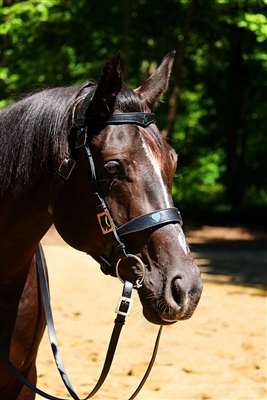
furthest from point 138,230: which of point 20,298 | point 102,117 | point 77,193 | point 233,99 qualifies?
point 233,99

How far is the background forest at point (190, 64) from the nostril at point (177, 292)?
785cm

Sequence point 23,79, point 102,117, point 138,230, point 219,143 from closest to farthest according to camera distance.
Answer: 1. point 138,230
2. point 102,117
3. point 23,79
4. point 219,143

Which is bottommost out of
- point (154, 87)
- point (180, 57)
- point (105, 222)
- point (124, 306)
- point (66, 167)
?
point (180, 57)

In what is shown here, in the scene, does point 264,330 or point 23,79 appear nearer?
point 264,330

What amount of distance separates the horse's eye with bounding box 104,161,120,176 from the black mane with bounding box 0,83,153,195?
245mm

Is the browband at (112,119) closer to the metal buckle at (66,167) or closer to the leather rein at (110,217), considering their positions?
the leather rein at (110,217)

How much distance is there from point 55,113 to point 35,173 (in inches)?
11.2

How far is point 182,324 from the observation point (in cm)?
667

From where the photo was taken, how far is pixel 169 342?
6.00 metres

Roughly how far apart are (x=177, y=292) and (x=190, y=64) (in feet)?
51.9

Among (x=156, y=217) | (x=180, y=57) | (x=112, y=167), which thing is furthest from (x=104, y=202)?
(x=180, y=57)

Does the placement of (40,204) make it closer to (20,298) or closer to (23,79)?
(20,298)

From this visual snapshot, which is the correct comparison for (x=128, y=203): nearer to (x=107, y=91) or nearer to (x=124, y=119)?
(x=124, y=119)

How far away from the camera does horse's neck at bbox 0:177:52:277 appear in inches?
106
